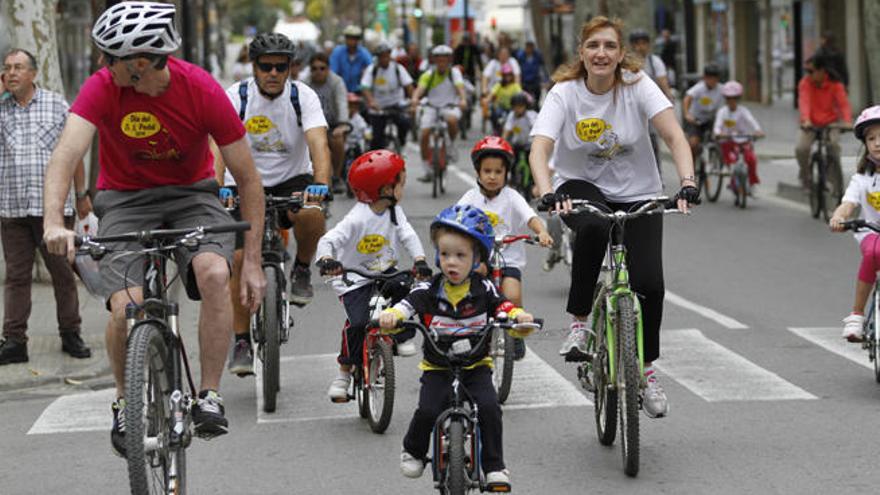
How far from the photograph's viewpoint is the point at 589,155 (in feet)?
28.3

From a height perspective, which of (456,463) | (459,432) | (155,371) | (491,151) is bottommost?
(456,463)

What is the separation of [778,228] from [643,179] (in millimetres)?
11756

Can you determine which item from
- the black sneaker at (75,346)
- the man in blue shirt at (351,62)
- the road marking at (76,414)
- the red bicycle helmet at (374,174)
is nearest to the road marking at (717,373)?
the red bicycle helmet at (374,174)

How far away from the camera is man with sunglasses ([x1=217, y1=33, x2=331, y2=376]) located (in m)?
10.6

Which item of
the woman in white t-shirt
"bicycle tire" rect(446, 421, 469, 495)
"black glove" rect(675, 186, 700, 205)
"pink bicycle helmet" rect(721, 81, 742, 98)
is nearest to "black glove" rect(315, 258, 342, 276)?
the woman in white t-shirt

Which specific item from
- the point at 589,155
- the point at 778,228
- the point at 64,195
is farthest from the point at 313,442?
the point at 778,228

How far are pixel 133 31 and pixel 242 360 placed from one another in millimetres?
3595

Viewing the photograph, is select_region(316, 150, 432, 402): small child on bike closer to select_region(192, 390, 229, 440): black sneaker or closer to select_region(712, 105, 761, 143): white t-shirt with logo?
select_region(192, 390, 229, 440): black sneaker

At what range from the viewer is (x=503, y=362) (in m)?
9.88

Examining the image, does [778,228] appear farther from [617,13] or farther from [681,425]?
[617,13]

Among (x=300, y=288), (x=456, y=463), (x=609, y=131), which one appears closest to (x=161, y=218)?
(x=456, y=463)

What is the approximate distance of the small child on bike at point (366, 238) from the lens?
9.38m

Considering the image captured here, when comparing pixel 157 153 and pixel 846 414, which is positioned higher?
pixel 157 153

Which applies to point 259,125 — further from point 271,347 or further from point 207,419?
point 207,419
